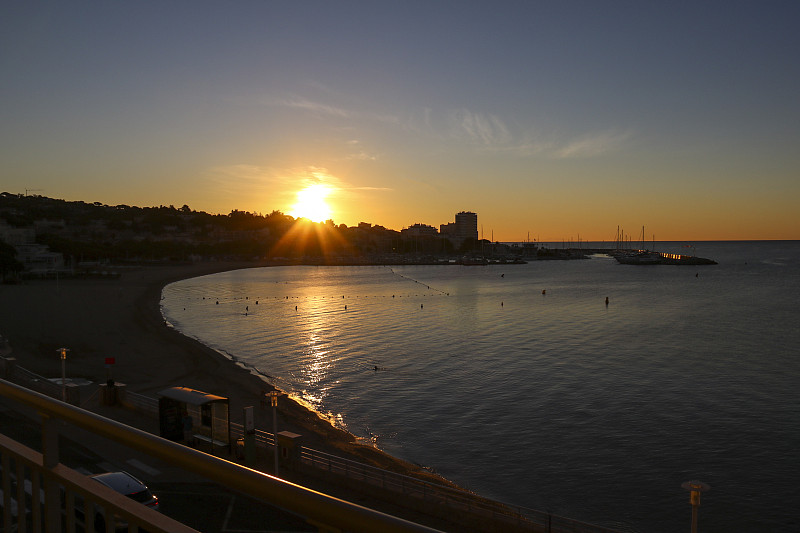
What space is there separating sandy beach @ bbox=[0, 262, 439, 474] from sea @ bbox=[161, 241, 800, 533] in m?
2.14

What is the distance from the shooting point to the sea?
19047 mm

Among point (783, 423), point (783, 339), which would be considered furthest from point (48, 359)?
point (783, 339)

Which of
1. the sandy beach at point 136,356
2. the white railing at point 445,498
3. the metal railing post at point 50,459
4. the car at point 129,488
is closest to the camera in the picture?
the metal railing post at point 50,459

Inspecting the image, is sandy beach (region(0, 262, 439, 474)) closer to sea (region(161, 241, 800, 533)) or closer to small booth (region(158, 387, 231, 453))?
sea (region(161, 241, 800, 533))

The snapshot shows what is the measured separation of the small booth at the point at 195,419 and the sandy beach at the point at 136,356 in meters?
4.95

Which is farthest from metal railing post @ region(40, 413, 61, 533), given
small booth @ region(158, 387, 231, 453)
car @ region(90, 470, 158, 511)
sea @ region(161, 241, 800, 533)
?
sea @ region(161, 241, 800, 533)

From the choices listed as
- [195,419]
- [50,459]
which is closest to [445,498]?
[195,419]

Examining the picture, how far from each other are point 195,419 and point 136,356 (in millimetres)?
23343

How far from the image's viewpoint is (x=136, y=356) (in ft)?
122

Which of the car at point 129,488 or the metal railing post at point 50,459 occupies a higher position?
the metal railing post at point 50,459

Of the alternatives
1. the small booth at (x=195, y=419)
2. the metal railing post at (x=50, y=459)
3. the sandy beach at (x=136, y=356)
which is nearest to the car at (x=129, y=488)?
the small booth at (x=195, y=419)

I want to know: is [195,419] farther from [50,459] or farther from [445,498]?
[50,459]

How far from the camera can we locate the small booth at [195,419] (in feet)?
54.6

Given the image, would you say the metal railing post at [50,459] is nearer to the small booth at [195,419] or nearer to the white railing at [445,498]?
the white railing at [445,498]
